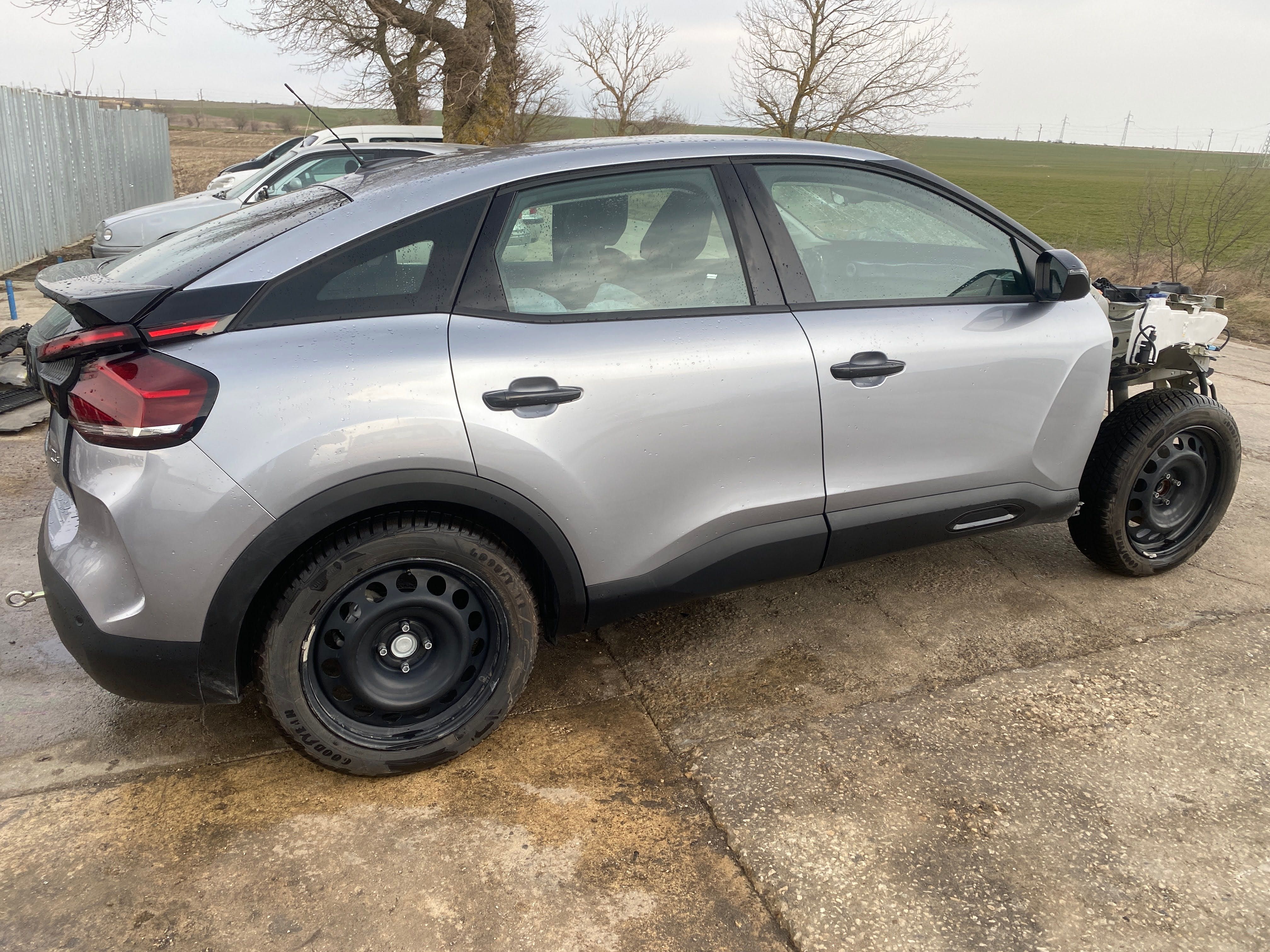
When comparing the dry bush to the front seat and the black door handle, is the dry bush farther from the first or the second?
the black door handle

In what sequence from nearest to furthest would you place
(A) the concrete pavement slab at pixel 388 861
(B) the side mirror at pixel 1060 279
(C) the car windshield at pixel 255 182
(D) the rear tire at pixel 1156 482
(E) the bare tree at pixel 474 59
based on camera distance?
1. (A) the concrete pavement slab at pixel 388 861
2. (B) the side mirror at pixel 1060 279
3. (D) the rear tire at pixel 1156 482
4. (C) the car windshield at pixel 255 182
5. (E) the bare tree at pixel 474 59

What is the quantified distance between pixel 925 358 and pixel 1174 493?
1.68 meters

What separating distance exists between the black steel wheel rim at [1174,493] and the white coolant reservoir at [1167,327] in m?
0.41

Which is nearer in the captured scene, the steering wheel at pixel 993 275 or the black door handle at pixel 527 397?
the black door handle at pixel 527 397

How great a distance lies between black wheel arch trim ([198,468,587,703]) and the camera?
7.47 ft

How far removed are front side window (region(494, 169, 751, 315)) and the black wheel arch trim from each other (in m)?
0.55

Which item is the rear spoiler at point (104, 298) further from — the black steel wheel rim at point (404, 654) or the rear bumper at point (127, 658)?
the black steel wheel rim at point (404, 654)

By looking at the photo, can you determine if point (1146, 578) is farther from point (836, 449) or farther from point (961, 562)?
point (836, 449)

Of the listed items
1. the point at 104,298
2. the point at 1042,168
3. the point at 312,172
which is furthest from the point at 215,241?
the point at 1042,168

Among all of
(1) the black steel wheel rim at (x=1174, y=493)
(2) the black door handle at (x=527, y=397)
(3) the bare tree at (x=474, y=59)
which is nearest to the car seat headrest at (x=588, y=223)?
(2) the black door handle at (x=527, y=397)

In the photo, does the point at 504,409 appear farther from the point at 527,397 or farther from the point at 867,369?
the point at 867,369

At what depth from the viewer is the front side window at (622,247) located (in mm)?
2602

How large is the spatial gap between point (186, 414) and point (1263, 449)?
247 inches

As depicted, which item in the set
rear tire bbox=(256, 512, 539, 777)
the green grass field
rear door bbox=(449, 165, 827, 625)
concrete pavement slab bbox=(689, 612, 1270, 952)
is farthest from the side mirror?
the green grass field
